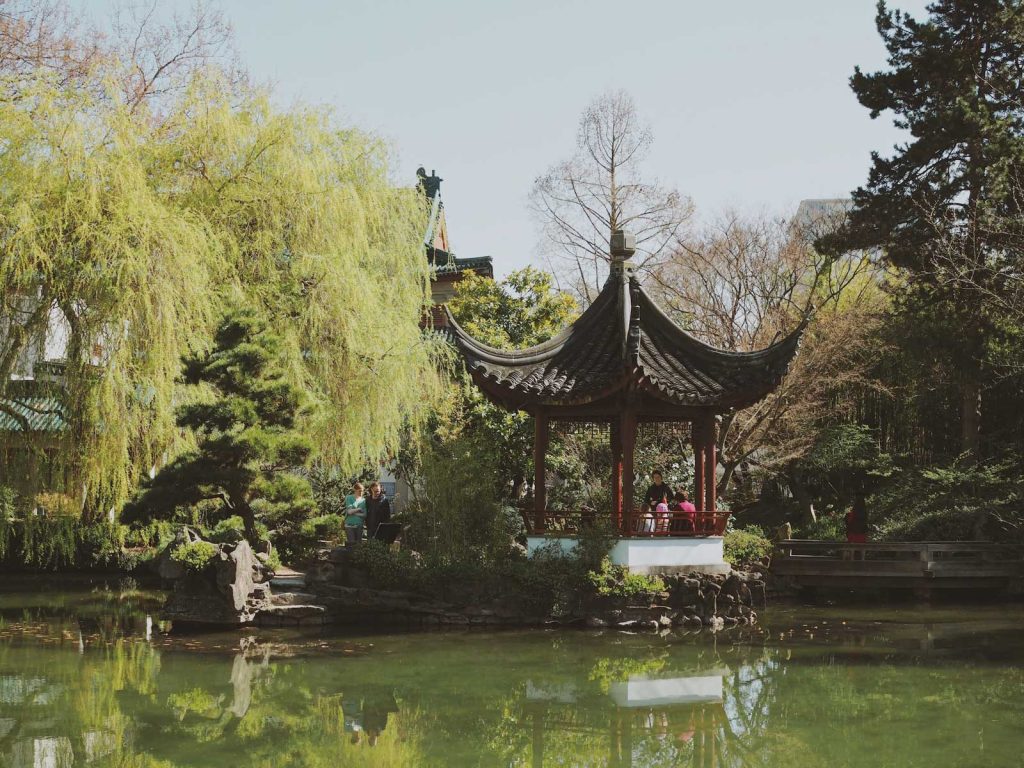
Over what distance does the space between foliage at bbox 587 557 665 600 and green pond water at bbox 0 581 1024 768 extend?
63 centimetres

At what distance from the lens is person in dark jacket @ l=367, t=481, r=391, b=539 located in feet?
46.5

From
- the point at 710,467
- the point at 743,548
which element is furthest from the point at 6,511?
the point at 743,548

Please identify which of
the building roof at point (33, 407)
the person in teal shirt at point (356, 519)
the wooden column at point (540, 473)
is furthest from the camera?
the person in teal shirt at point (356, 519)

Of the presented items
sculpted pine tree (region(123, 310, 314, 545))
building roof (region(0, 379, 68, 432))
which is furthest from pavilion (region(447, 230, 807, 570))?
building roof (region(0, 379, 68, 432))

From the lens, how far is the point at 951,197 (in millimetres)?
17391

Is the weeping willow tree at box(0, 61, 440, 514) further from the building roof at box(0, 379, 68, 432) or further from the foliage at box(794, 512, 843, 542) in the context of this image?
the foliage at box(794, 512, 843, 542)

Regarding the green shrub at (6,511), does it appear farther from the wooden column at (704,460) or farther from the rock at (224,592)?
the wooden column at (704,460)

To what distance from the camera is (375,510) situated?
47.0 ft

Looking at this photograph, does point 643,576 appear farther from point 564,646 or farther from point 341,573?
point 341,573

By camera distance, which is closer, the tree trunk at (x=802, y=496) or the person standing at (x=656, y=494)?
the person standing at (x=656, y=494)

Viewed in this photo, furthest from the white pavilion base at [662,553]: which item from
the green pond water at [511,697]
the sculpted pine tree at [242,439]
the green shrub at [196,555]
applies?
the green shrub at [196,555]

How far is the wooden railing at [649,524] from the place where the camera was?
12539 mm

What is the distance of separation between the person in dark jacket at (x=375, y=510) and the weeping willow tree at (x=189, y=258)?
2.01 ft

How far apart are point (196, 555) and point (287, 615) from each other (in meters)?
1.19
